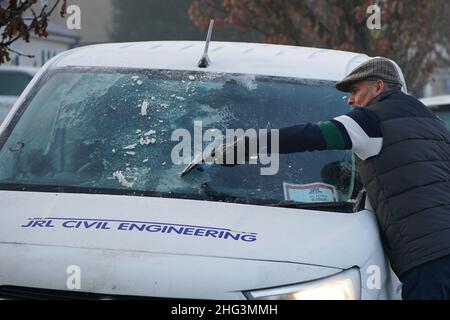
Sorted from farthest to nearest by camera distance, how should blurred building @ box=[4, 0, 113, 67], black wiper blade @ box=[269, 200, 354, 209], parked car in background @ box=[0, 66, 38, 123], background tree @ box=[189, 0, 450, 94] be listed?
blurred building @ box=[4, 0, 113, 67]
parked car in background @ box=[0, 66, 38, 123]
background tree @ box=[189, 0, 450, 94]
black wiper blade @ box=[269, 200, 354, 209]

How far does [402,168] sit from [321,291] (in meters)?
0.79

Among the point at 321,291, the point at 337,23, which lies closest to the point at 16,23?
the point at 321,291

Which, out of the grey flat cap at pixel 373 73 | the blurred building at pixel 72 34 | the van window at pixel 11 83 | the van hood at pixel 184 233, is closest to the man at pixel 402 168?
the grey flat cap at pixel 373 73

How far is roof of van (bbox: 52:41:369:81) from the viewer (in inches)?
204

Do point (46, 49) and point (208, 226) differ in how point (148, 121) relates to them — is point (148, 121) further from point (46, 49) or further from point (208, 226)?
point (46, 49)

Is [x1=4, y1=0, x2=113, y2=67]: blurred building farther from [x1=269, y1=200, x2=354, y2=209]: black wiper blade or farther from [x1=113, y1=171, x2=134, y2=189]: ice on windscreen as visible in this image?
[x1=269, y1=200, x2=354, y2=209]: black wiper blade

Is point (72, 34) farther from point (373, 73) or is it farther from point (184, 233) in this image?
point (184, 233)

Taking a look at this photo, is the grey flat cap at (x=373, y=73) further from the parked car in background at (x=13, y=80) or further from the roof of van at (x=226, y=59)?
the parked car in background at (x=13, y=80)

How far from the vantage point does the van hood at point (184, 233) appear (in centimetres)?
392

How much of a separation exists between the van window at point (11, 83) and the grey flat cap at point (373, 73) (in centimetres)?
1731

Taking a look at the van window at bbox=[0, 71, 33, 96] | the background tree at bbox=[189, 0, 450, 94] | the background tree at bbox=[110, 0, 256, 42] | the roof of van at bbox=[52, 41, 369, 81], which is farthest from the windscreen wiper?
the background tree at bbox=[110, 0, 256, 42]

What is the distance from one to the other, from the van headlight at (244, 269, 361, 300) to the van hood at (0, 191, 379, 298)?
31 mm

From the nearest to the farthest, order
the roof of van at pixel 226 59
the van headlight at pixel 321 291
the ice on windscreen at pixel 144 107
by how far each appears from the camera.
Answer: the van headlight at pixel 321 291 → the ice on windscreen at pixel 144 107 → the roof of van at pixel 226 59
